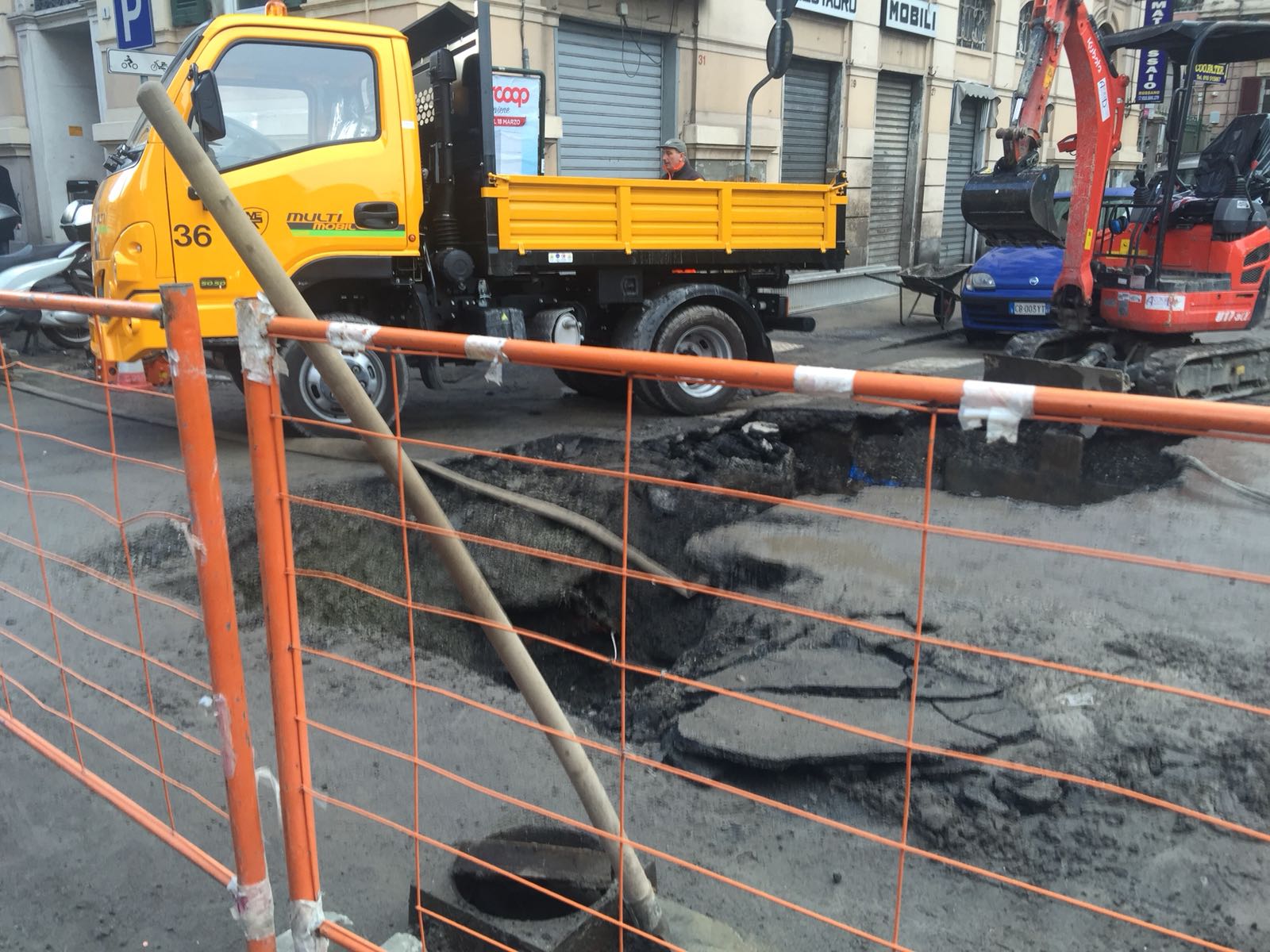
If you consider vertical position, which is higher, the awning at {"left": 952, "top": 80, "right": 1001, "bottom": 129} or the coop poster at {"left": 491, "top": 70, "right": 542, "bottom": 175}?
the awning at {"left": 952, "top": 80, "right": 1001, "bottom": 129}

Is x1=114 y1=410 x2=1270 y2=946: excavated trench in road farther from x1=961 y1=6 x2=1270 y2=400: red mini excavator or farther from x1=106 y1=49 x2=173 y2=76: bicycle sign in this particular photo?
x1=106 y1=49 x2=173 y2=76: bicycle sign

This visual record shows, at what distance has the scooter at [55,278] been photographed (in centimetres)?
962

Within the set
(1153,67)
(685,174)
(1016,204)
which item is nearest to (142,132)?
(685,174)

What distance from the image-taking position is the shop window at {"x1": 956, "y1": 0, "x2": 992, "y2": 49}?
1741cm

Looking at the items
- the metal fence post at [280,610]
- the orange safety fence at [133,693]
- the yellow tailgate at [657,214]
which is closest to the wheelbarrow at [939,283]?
the yellow tailgate at [657,214]

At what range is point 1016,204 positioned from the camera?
8516 millimetres

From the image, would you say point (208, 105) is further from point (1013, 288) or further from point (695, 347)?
point (1013, 288)

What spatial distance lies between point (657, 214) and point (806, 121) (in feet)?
27.6

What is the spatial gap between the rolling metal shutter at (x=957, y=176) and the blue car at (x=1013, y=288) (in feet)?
23.3

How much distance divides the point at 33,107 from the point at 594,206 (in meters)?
11.6

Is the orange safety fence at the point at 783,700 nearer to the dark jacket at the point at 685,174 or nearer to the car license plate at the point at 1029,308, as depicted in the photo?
the dark jacket at the point at 685,174

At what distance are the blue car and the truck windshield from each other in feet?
26.2

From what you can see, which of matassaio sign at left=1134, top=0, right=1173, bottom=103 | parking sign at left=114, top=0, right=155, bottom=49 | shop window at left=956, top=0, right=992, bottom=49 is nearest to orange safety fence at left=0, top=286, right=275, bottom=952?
parking sign at left=114, top=0, right=155, bottom=49

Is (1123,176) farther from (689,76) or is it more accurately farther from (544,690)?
(544,690)
